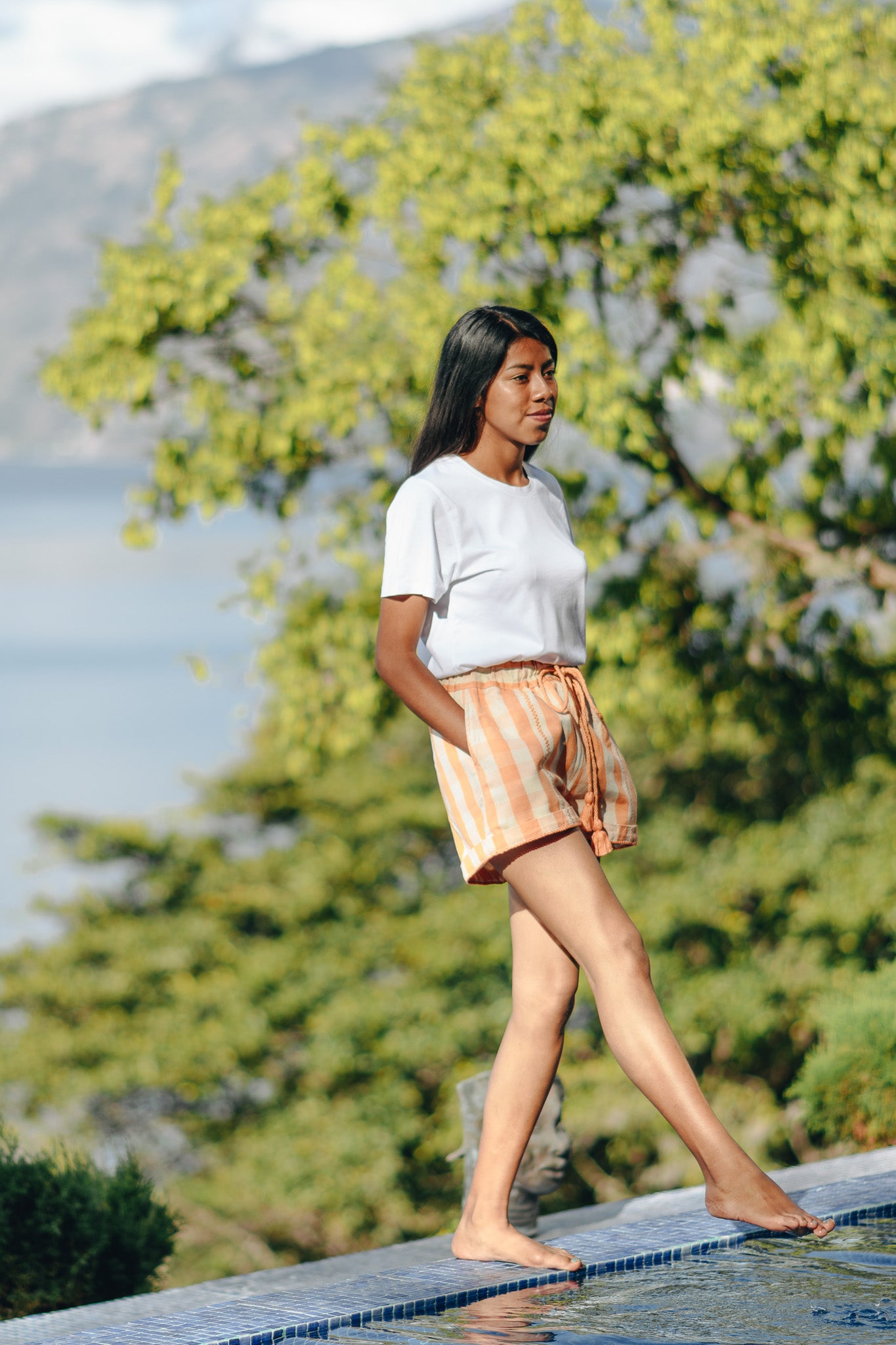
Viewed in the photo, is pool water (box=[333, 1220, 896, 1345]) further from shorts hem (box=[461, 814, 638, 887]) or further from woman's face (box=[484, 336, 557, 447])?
woman's face (box=[484, 336, 557, 447])

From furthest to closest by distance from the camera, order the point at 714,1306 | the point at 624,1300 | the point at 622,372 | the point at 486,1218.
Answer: the point at 622,372 < the point at 486,1218 < the point at 624,1300 < the point at 714,1306

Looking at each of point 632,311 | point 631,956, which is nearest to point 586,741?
point 631,956

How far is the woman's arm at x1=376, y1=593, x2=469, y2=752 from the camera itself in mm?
2828

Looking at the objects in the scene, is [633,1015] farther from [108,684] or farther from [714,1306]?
[108,684]

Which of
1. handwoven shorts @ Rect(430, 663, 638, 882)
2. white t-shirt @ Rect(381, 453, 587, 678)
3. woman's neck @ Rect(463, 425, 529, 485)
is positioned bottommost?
handwoven shorts @ Rect(430, 663, 638, 882)

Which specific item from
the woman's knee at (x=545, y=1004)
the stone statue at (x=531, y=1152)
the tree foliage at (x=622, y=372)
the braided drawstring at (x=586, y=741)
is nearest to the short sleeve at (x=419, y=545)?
the braided drawstring at (x=586, y=741)

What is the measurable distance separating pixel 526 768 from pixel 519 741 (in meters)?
0.05

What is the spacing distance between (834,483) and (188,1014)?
26.9ft

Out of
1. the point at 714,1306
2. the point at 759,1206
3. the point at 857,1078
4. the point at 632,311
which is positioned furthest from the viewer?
the point at 632,311

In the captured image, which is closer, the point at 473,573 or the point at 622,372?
the point at 473,573

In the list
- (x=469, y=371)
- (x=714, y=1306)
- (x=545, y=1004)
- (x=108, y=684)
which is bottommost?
(x=714, y=1306)

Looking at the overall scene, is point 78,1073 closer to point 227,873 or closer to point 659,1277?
point 227,873

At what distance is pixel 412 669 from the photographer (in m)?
2.82

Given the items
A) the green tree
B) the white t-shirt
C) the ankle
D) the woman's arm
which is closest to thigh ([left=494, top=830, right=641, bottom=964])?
the woman's arm
